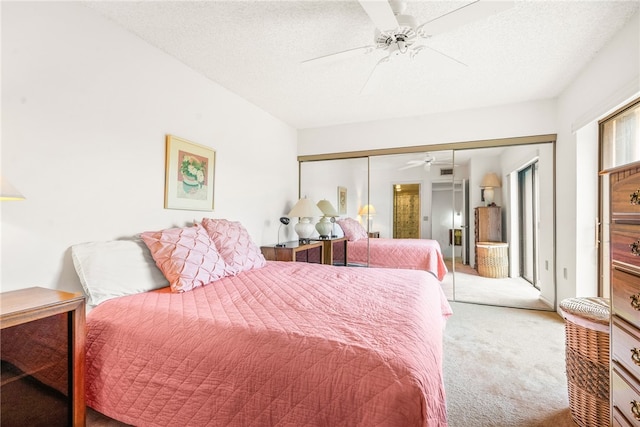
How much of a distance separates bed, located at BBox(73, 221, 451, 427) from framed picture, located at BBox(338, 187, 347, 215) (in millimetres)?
2660

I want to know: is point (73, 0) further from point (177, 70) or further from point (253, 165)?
point (253, 165)

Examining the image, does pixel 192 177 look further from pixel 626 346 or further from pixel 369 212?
pixel 626 346

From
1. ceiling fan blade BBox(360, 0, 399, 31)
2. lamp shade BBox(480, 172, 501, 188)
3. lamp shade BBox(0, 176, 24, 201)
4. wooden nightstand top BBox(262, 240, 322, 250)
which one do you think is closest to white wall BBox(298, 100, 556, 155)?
lamp shade BBox(480, 172, 501, 188)

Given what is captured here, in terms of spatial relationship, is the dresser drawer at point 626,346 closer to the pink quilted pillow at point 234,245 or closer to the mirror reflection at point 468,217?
the pink quilted pillow at point 234,245

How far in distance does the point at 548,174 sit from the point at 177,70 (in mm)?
4103

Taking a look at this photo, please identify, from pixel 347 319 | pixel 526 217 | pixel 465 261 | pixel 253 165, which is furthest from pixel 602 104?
pixel 253 165

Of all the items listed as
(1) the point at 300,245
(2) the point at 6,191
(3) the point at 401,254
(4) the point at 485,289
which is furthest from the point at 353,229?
(2) the point at 6,191

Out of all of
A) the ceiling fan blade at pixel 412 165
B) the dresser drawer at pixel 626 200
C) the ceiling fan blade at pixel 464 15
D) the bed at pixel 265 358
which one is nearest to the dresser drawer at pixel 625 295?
the dresser drawer at pixel 626 200

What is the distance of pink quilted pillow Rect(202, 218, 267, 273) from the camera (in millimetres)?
2417

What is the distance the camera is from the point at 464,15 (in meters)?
1.63

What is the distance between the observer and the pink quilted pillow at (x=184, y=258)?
6.25 ft

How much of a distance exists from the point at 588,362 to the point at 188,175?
3.01m

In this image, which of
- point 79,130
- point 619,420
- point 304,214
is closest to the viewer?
point 619,420

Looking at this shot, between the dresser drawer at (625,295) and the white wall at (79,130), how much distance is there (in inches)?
110
